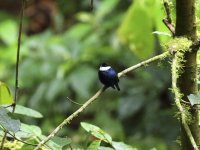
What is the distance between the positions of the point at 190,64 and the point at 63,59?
1710 mm

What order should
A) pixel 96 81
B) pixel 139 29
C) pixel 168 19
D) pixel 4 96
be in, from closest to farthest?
pixel 168 19 < pixel 4 96 < pixel 139 29 < pixel 96 81

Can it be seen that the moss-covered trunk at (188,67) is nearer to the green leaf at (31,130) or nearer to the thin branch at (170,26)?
the thin branch at (170,26)

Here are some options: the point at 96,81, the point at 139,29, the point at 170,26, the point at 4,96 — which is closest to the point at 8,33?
the point at 96,81

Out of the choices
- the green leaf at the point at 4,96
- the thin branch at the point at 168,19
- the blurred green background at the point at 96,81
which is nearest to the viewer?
the thin branch at the point at 168,19

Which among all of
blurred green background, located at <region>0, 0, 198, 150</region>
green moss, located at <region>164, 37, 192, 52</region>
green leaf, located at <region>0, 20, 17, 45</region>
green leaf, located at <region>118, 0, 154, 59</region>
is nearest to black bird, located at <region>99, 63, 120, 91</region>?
green moss, located at <region>164, 37, 192, 52</region>

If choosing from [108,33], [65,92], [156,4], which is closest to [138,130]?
[65,92]

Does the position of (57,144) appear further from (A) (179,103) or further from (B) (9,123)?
(A) (179,103)

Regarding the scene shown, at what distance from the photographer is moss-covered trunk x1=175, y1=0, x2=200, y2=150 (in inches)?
30.4

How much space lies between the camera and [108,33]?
2.79m

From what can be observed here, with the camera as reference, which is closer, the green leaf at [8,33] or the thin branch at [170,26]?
the thin branch at [170,26]

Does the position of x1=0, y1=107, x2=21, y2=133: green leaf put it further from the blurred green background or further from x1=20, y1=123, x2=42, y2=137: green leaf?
the blurred green background

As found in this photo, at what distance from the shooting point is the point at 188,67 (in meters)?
0.78

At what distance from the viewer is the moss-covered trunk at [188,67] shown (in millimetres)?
771

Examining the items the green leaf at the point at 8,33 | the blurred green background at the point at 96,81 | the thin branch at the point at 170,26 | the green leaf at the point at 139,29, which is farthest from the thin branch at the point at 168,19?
the green leaf at the point at 8,33
